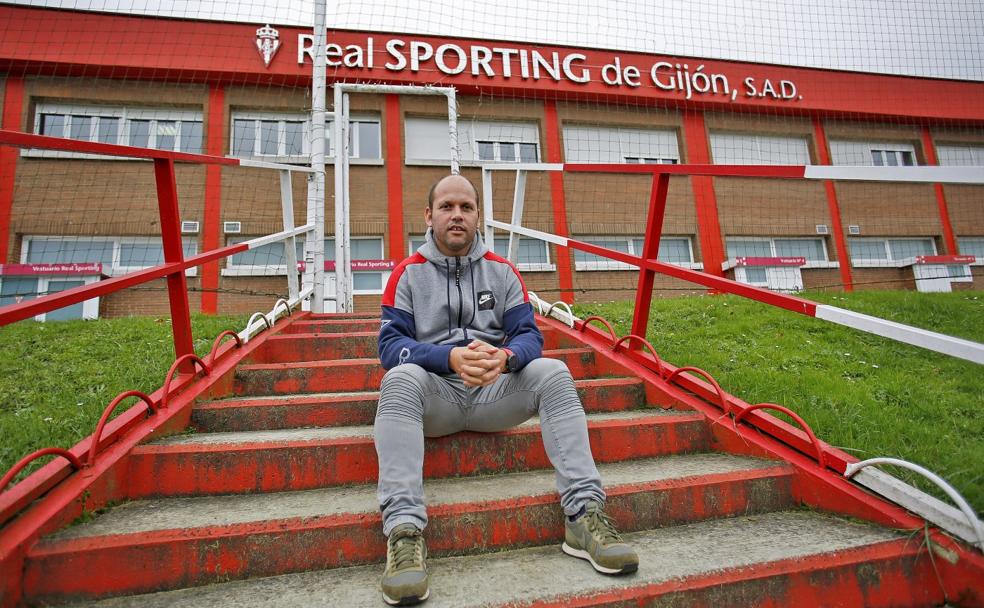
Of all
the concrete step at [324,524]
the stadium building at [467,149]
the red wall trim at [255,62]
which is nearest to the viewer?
the concrete step at [324,524]

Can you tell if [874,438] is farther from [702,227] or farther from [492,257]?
[702,227]

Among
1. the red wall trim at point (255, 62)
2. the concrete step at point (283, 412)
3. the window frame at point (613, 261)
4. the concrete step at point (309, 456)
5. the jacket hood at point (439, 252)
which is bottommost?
the concrete step at point (309, 456)

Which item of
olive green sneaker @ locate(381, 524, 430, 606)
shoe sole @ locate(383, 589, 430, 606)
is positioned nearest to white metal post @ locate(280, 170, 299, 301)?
olive green sneaker @ locate(381, 524, 430, 606)

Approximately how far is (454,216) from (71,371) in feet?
9.77

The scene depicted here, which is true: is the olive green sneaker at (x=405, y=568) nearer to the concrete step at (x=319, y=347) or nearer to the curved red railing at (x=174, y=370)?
the curved red railing at (x=174, y=370)

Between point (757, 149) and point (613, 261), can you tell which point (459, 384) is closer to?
point (613, 261)

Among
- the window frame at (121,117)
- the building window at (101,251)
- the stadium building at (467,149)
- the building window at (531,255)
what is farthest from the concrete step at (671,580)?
the window frame at (121,117)

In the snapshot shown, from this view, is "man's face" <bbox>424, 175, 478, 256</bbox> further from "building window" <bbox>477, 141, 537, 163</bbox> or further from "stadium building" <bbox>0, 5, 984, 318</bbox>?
"building window" <bbox>477, 141, 537, 163</bbox>

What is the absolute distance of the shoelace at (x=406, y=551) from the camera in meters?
1.40

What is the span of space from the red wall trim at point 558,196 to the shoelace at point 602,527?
8.37 meters

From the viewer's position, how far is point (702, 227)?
11219mm

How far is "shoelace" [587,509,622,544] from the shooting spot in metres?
1.50

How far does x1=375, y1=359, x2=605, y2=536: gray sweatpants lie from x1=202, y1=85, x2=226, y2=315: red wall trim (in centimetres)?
854

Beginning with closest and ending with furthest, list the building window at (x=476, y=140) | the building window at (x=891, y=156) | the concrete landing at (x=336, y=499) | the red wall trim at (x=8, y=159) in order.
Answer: the concrete landing at (x=336, y=499)
the red wall trim at (x=8, y=159)
the building window at (x=476, y=140)
the building window at (x=891, y=156)
